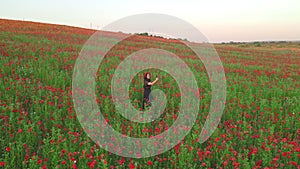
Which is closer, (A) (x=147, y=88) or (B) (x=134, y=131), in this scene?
(B) (x=134, y=131)

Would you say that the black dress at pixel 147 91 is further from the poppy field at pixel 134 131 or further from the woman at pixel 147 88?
the poppy field at pixel 134 131

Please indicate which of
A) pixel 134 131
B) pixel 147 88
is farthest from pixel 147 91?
pixel 134 131

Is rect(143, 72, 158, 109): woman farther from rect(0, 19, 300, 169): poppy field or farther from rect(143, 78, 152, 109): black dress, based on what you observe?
rect(0, 19, 300, 169): poppy field

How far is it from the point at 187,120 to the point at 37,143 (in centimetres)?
298

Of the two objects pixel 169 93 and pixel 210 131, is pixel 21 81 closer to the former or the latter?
pixel 169 93

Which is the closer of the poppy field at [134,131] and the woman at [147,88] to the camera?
the poppy field at [134,131]

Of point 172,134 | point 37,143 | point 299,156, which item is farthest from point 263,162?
point 37,143

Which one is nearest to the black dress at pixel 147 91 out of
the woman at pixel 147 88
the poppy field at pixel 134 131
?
the woman at pixel 147 88

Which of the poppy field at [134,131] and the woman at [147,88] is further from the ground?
the woman at [147,88]

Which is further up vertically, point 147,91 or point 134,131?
point 147,91

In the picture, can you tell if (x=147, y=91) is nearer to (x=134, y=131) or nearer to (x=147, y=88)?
(x=147, y=88)

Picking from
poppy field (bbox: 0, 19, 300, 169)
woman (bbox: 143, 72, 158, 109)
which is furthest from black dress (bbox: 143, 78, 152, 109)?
poppy field (bbox: 0, 19, 300, 169)

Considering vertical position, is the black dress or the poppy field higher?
the black dress

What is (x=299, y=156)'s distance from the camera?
3.84 metres
